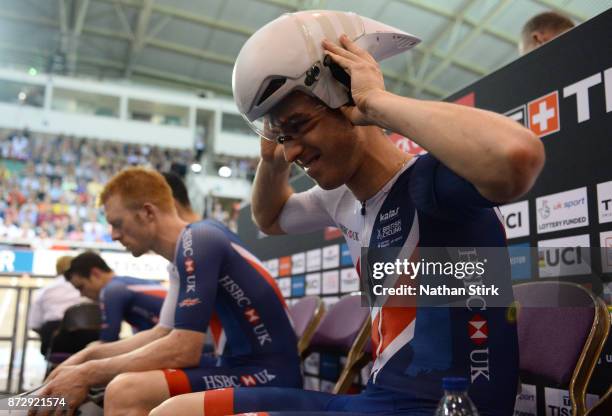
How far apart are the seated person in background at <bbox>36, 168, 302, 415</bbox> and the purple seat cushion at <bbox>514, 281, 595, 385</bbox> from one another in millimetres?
863

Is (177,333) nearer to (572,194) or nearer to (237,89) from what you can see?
(237,89)

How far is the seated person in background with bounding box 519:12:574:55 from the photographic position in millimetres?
3244

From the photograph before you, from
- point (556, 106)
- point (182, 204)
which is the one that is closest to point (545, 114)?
point (556, 106)

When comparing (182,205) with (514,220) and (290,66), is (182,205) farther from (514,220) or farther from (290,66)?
(290,66)

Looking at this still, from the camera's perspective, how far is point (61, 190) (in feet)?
53.4

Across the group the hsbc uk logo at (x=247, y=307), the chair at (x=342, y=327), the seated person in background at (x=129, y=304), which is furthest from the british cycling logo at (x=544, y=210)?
the seated person in background at (x=129, y=304)

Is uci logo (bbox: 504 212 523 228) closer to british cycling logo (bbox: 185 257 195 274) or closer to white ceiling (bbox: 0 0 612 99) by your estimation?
british cycling logo (bbox: 185 257 195 274)

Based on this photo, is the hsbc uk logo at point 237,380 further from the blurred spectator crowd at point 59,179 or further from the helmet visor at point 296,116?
the blurred spectator crowd at point 59,179

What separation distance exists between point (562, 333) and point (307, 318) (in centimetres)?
225

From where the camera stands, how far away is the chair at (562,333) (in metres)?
1.53

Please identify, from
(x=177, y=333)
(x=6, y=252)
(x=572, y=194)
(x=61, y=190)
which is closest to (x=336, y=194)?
(x=177, y=333)

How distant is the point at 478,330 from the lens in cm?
113

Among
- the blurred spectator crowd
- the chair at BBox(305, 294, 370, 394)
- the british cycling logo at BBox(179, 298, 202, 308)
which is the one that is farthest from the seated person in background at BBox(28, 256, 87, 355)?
the blurred spectator crowd

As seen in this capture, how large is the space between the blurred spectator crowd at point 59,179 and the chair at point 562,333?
11.7 metres
